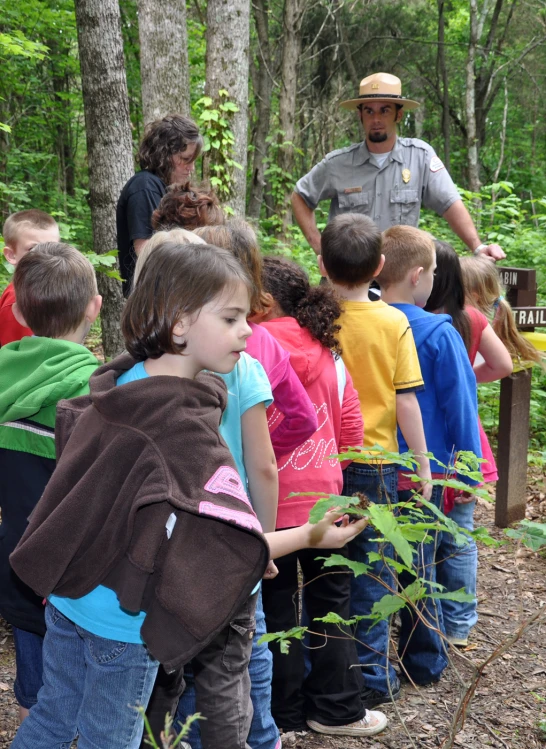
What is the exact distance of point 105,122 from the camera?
512 cm

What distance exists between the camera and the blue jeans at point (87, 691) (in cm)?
177

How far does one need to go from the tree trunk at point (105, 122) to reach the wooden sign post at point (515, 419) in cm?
262

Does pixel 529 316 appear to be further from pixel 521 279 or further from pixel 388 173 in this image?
pixel 388 173

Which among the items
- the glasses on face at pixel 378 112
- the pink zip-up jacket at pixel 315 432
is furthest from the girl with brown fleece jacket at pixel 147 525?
the glasses on face at pixel 378 112

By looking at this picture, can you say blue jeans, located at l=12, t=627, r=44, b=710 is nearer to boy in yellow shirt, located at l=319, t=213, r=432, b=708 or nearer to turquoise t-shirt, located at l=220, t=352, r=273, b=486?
turquoise t-shirt, located at l=220, t=352, r=273, b=486

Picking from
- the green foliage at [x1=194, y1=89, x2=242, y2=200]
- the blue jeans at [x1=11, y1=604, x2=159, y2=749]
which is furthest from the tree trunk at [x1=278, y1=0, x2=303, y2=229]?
the blue jeans at [x1=11, y1=604, x2=159, y2=749]

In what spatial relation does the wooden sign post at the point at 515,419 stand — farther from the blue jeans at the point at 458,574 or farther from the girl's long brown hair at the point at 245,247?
the girl's long brown hair at the point at 245,247

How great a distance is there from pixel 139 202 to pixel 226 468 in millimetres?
2661

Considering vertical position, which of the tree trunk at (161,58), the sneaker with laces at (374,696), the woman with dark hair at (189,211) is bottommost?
the sneaker with laces at (374,696)

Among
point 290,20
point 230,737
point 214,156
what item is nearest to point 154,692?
point 230,737

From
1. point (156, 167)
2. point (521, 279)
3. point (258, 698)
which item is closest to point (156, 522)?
point (258, 698)

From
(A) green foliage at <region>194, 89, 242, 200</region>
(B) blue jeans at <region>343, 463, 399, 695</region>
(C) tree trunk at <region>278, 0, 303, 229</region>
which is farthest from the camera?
(C) tree trunk at <region>278, 0, 303, 229</region>

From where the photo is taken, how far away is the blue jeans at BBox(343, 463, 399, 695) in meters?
3.01

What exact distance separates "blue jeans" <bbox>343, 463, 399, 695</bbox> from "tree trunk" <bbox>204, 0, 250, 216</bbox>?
4.51 metres
